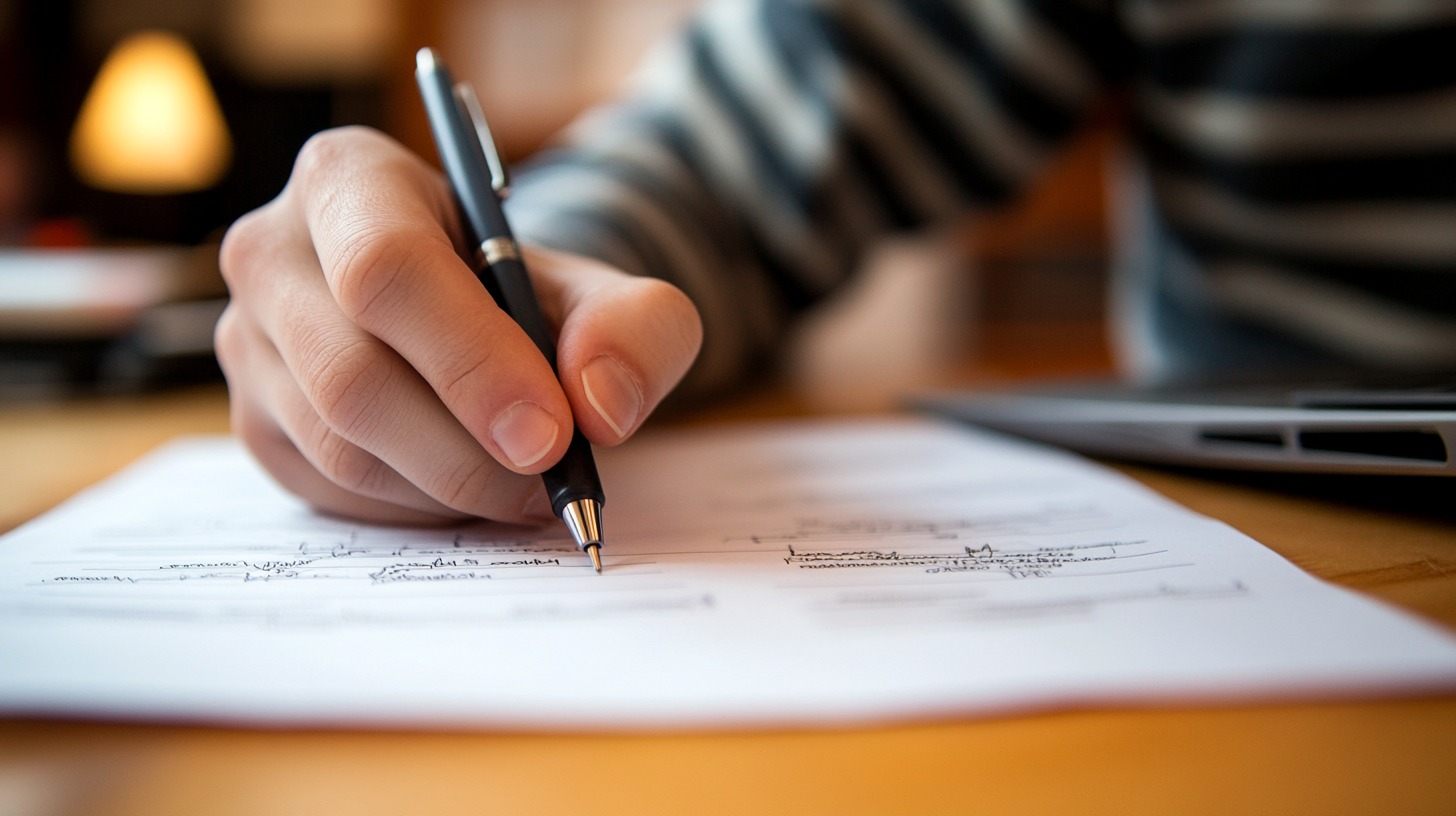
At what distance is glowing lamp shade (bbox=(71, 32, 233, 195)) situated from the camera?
52.3 inches

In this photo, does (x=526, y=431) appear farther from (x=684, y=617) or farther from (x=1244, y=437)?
(x=1244, y=437)

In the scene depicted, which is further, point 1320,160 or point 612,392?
point 1320,160

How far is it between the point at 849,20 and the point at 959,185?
0.15 meters

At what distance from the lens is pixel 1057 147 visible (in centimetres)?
74

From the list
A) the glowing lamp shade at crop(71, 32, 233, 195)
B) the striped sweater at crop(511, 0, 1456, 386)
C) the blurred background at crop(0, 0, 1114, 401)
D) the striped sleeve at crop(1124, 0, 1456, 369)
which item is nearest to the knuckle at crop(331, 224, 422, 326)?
the striped sweater at crop(511, 0, 1456, 386)

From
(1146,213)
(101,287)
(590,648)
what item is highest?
(1146,213)

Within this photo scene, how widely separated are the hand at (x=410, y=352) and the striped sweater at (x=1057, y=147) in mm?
204

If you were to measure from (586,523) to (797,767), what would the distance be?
0.11 m

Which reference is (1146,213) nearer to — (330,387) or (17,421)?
(330,387)

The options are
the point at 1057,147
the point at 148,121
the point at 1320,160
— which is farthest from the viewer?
the point at 148,121

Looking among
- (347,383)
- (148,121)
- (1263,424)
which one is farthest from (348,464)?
(148,121)

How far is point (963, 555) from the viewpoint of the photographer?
0.89 ft

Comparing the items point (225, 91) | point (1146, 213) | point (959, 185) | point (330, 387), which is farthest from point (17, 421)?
point (225, 91)

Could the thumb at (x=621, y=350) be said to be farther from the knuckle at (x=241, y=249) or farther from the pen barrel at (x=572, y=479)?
the knuckle at (x=241, y=249)
